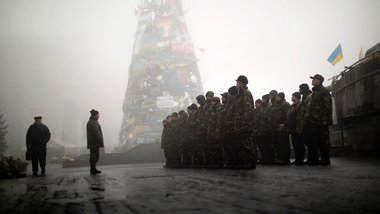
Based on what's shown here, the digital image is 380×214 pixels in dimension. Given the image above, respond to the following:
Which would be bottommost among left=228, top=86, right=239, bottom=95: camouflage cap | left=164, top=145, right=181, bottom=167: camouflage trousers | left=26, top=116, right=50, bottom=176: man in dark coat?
left=164, top=145, right=181, bottom=167: camouflage trousers

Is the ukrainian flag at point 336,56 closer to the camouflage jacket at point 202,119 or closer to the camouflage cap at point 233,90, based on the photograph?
the camouflage jacket at point 202,119

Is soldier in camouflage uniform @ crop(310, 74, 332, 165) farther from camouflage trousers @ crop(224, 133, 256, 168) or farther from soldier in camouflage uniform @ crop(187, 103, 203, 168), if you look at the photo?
→ soldier in camouflage uniform @ crop(187, 103, 203, 168)

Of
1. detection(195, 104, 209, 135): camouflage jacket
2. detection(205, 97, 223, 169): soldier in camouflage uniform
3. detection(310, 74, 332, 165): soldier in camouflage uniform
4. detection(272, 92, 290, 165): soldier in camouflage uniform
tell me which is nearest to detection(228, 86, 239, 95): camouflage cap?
detection(205, 97, 223, 169): soldier in camouflage uniform

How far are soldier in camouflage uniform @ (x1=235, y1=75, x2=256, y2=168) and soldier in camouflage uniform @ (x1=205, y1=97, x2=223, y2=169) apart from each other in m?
0.85

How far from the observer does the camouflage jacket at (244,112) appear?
Result: 774cm

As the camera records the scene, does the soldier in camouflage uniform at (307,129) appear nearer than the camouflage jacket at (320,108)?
No

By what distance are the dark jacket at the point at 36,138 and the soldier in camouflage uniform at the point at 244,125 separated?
6.10 metres

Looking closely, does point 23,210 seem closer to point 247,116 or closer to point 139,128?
point 247,116

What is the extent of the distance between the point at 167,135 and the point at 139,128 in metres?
56.9

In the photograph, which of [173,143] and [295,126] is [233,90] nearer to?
[295,126]

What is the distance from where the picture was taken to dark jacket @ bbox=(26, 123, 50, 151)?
35.6 feet

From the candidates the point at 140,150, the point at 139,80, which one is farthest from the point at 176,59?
the point at 140,150

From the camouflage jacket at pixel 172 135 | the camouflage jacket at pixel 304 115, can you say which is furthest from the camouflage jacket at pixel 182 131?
the camouflage jacket at pixel 304 115

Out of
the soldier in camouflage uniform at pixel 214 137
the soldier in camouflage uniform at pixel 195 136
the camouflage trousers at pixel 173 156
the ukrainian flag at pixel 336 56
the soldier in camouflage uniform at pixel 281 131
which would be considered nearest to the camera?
the soldier in camouflage uniform at pixel 214 137
